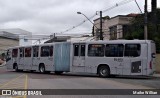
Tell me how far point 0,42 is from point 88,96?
107 m

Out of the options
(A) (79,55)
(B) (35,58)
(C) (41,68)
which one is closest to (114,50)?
(A) (79,55)

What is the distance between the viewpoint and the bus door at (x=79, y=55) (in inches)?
1219

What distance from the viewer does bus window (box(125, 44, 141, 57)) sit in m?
27.7

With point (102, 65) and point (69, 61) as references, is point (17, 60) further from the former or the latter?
point (102, 65)

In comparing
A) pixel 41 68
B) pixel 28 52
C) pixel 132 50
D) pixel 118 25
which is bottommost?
pixel 41 68

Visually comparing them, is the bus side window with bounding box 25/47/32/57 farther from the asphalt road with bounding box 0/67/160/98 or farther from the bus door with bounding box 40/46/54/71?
the asphalt road with bounding box 0/67/160/98

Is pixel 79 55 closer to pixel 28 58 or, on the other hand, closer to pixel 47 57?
pixel 47 57

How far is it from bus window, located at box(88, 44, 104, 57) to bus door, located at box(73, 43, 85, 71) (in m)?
0.69

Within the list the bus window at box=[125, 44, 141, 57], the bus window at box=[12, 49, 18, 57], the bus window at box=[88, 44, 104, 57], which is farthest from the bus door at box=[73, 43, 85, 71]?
the bus window at box=[12, 49, 18, 57]

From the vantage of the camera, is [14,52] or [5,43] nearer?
[14,52]

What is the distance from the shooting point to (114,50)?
2914 cm

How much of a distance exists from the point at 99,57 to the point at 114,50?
1433 mm

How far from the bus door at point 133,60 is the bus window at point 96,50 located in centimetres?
222

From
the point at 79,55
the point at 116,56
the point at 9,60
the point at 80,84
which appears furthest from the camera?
the point at 9,60
